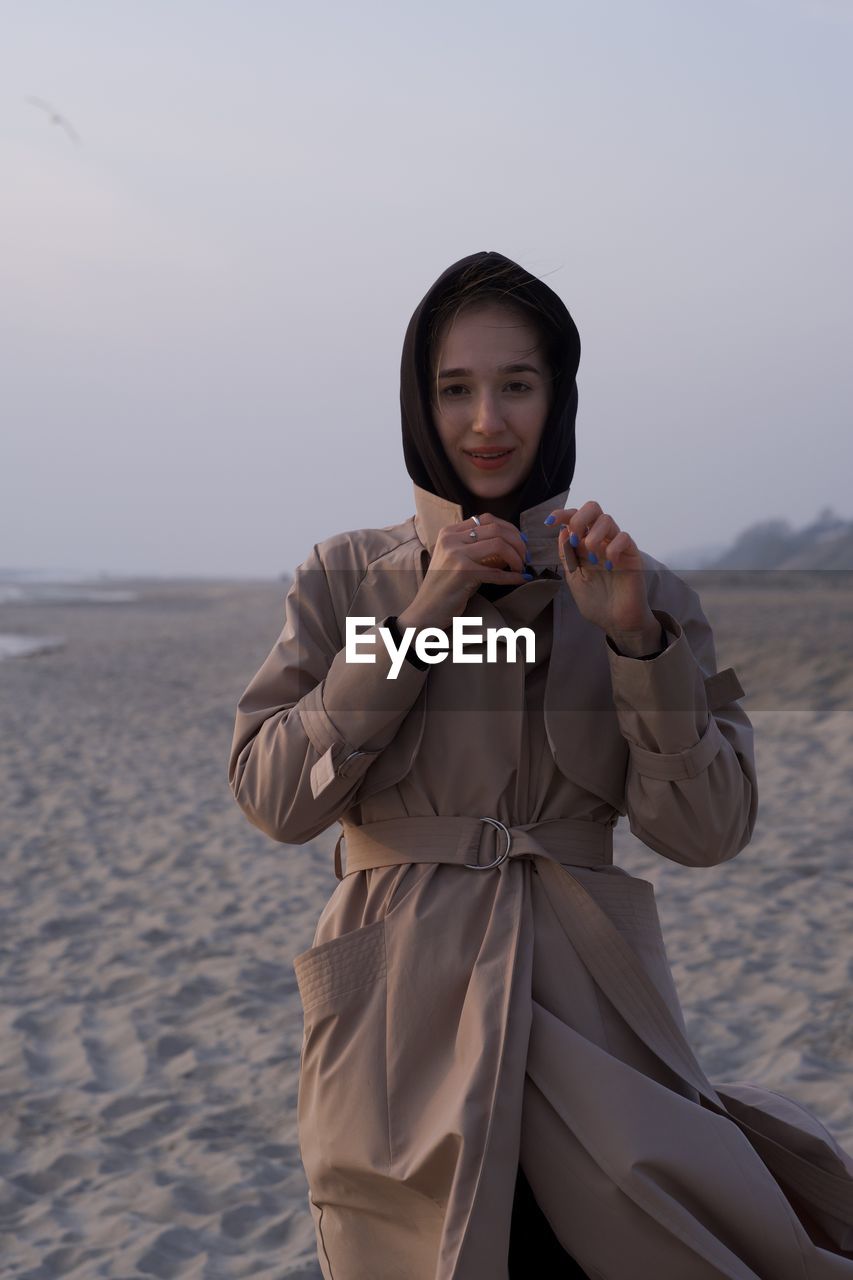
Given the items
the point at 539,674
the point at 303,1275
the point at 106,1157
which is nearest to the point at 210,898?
the point at 106,1157

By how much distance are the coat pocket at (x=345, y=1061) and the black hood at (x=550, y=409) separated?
72cm

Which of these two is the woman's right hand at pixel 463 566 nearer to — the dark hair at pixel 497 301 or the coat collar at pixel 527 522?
the coat collar at pixel 527 522

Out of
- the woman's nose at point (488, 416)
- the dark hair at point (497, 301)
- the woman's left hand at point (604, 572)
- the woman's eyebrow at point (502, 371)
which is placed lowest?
the woman's left hand at point (604, 572)

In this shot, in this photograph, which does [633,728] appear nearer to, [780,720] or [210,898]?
[210,898]

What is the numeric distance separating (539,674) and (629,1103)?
674 millimetres

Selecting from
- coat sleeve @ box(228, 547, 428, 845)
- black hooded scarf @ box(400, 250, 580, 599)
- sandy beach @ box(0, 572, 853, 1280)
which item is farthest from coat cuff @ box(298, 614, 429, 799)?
sandy beach @ box(0, 572, 853, 1280)

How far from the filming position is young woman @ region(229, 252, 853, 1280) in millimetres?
1756

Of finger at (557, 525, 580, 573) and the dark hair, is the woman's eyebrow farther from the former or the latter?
finger at (557, 525, 580, 573)

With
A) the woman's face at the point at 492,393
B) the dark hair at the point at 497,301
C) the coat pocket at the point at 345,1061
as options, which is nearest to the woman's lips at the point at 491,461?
the woman's face at the point at 492,393

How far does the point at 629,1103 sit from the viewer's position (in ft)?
5.78

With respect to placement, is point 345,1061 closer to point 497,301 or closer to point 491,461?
point 491,461

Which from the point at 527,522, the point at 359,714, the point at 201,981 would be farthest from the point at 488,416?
the point at 201,981

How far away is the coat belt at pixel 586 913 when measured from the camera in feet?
6.30

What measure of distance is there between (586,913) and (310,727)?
1.65 feet
